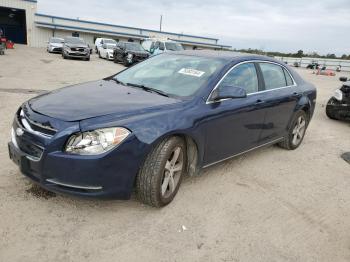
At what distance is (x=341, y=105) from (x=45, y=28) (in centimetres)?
4327

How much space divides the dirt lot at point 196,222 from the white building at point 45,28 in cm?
4346

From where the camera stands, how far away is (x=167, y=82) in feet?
13.0

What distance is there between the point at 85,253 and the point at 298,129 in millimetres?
4476

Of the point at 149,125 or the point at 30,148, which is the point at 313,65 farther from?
the point at 30,148

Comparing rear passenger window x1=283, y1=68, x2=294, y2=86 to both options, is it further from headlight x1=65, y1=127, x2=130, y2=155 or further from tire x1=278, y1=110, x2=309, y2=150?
headlight x1=65, y1=127, x2=130, y2=155

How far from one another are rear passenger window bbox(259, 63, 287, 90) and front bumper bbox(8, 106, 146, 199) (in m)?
2.56

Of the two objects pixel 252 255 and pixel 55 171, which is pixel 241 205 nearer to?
pixel 252 255

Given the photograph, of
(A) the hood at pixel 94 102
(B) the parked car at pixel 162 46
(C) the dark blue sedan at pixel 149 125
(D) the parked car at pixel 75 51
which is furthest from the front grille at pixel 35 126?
(D) the parked car at pixel 75 51

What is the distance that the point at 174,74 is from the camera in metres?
4.08

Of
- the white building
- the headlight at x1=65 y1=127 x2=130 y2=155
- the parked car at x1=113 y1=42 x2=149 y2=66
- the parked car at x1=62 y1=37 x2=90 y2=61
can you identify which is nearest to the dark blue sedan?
the headlight at x1=65 y1=127 x2=130 y2=155

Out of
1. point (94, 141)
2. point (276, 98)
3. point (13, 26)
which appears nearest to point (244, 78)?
point (276, 98)

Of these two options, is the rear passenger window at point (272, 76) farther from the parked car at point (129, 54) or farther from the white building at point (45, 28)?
the white building at point (45, 28)

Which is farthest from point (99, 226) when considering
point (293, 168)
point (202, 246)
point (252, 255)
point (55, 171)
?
point (293, 168)

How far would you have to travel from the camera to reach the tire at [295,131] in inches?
221
